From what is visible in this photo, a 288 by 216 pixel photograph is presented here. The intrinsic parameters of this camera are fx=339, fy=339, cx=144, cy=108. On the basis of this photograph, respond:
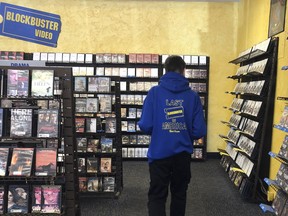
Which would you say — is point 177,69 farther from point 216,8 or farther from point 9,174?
point 216,8

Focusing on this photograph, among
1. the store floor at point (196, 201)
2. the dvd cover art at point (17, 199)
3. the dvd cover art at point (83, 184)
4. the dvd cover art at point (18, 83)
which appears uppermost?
the dvd cover art at point (18, 83)

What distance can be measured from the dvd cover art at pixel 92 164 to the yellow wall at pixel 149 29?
12.2ft

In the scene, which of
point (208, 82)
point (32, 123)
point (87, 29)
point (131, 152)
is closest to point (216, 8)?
point (208, 82)

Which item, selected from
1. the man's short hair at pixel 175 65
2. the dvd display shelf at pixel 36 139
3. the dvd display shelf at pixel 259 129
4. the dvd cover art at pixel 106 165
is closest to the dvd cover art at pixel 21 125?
the dvd display shelf at pixel 36 139

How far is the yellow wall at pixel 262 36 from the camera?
14.8 ft

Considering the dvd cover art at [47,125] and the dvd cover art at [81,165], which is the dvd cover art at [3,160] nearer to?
the dvd cover art at [47,125]

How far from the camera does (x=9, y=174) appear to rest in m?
3.09

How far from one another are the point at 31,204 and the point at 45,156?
48cm

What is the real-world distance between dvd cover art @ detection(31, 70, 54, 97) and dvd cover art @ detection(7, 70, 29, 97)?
0.22 ft

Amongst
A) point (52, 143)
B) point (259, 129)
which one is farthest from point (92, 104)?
point (259, 129)

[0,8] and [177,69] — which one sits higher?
[0,8]

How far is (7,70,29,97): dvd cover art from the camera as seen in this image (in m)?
A: 3.11

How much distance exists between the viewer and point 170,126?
298cm

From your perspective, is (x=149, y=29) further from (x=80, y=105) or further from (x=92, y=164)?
(x=92, y=164)
